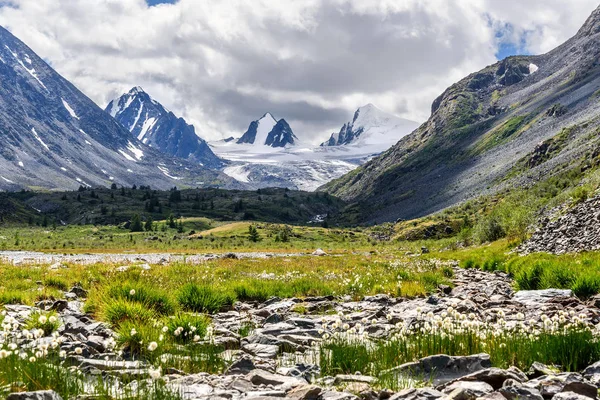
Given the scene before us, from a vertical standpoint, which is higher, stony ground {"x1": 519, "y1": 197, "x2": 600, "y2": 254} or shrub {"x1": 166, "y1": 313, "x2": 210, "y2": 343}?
stony ground {"x1": 519, "y1": 197, "x2": 600, "y2": 254}

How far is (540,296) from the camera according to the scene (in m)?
A: 15.9

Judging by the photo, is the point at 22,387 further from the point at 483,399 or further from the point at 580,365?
the point at 580,365

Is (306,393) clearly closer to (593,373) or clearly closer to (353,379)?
(353,379)

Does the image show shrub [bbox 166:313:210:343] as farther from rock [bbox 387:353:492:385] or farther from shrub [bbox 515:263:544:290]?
shrub [bbox 515:263:544:290]

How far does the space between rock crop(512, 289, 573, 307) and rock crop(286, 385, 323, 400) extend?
1059 centimetres

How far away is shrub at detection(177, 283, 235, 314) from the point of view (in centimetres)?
1540

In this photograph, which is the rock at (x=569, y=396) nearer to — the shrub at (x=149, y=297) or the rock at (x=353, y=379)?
the rock at (x=353, y=379)

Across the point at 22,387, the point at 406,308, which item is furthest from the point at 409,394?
the point at 406,308

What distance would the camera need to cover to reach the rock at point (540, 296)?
15011 mm

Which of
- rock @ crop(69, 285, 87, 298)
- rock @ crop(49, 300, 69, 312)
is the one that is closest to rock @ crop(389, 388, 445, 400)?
rock @ crop(49, 300, 69, 312)

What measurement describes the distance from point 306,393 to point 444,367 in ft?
8.20

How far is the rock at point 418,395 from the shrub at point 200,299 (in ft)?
33.6

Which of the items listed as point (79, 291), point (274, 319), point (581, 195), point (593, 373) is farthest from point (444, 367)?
point (581, 195)

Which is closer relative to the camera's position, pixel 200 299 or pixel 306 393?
pixel 306 393
